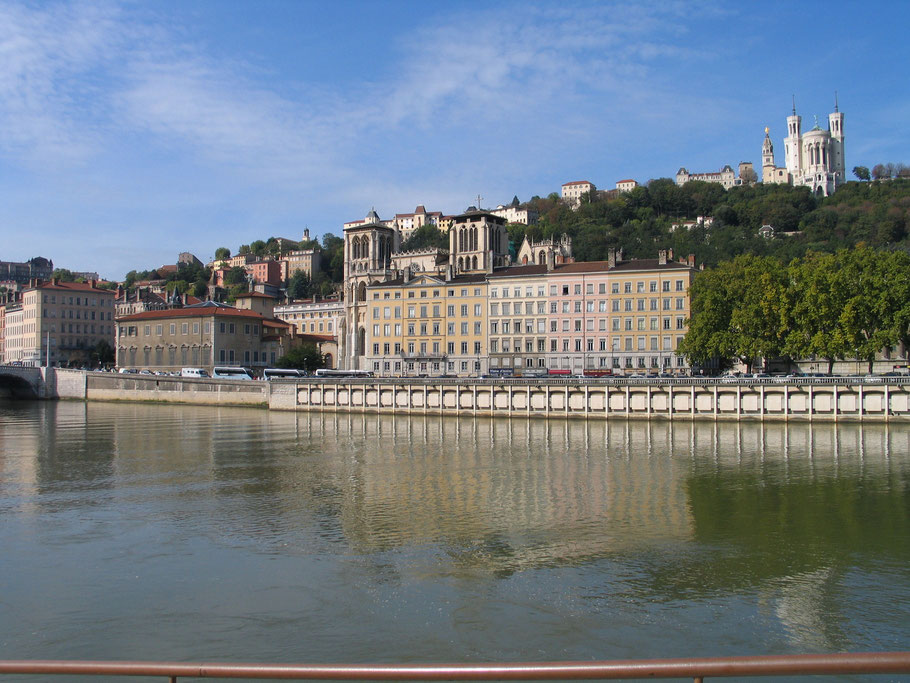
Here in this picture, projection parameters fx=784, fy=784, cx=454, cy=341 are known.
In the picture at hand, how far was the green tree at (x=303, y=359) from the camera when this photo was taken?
8344cm

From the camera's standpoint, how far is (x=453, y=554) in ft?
54.7

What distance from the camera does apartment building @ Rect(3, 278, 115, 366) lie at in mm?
103750

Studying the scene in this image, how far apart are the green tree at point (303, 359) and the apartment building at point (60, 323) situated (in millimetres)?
35483

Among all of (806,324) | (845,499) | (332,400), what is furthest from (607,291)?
(845,499)

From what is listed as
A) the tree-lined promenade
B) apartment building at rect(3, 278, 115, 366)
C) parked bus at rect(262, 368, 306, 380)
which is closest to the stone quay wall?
the tree-lined promenade

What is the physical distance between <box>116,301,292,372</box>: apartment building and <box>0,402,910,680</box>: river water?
4996 cm

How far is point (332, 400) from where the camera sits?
61.3 meters

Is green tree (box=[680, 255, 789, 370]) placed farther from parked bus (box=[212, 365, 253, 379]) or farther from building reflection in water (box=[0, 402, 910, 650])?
parked bus (box=[212, 365, 253, 379])

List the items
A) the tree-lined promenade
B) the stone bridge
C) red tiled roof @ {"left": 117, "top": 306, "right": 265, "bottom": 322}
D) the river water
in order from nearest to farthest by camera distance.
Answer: the river water, the tree-lined promenade, the stone bridge, red tiled roof @ {"left": 117, "top": 306, "right": 265, "bottom": 322}

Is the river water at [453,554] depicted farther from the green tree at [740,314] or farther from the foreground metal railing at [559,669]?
the green tree at [740,314]

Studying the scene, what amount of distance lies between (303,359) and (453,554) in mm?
71076

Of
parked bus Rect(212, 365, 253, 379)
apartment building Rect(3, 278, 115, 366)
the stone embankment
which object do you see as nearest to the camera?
the stone embankment

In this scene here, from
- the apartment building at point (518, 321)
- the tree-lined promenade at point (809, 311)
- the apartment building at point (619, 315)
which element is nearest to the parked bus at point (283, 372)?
the apartment building at point (518, 321)

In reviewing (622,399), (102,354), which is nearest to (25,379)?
(102,354)
